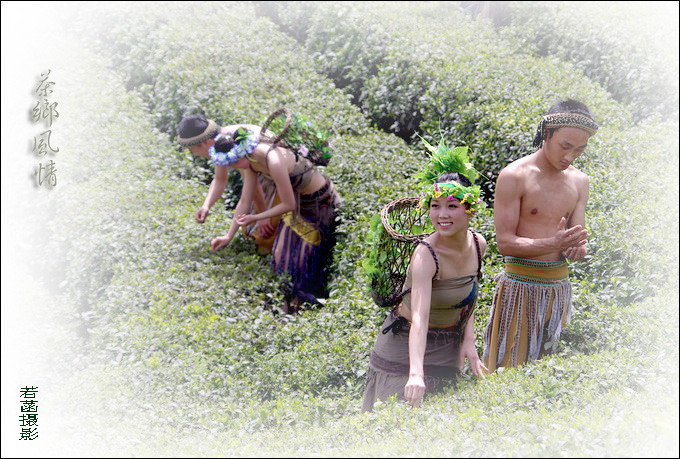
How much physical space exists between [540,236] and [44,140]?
672cm

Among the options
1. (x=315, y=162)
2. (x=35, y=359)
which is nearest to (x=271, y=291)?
(x=315, y=162)

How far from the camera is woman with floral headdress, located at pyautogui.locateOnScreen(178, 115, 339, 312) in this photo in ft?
22.3

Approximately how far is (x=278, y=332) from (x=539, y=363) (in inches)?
94.7

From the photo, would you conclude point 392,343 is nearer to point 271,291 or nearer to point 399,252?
point 399,252

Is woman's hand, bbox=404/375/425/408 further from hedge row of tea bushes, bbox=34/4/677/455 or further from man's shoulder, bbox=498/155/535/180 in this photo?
man's shoulder, bbox=498/155/535/180

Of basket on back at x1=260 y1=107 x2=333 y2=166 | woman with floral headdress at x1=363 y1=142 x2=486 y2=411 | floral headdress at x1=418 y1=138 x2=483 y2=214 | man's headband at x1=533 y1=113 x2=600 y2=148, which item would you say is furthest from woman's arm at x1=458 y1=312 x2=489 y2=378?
basket on back at x1=260 y1=107 x2=333 y2=166

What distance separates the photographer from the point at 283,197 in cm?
678

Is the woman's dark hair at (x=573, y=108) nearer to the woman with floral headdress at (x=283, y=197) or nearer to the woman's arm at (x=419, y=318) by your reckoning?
the woman's arm at (x=419, y=318)

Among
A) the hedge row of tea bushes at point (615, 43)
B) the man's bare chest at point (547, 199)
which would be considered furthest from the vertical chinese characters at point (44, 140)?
→ the hedge row of tea bushes at point (615, 43)

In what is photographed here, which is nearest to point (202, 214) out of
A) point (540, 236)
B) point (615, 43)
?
point (540, 236)

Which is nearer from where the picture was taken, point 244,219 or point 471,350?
point 471,350

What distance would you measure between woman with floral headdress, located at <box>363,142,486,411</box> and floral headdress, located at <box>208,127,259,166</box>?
8.74 ft

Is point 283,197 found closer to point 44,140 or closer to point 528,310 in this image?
point 528,310

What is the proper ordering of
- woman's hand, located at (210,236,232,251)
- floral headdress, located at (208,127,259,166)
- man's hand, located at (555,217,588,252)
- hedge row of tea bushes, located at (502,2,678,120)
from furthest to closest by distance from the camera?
hedge row of tea bushes, located at (502,2,678,120) → woman's hand, located at (210,236,232,251) → floral headdress, located at (208,127,259,166) → man's hand, located at (555,217,588,252)
